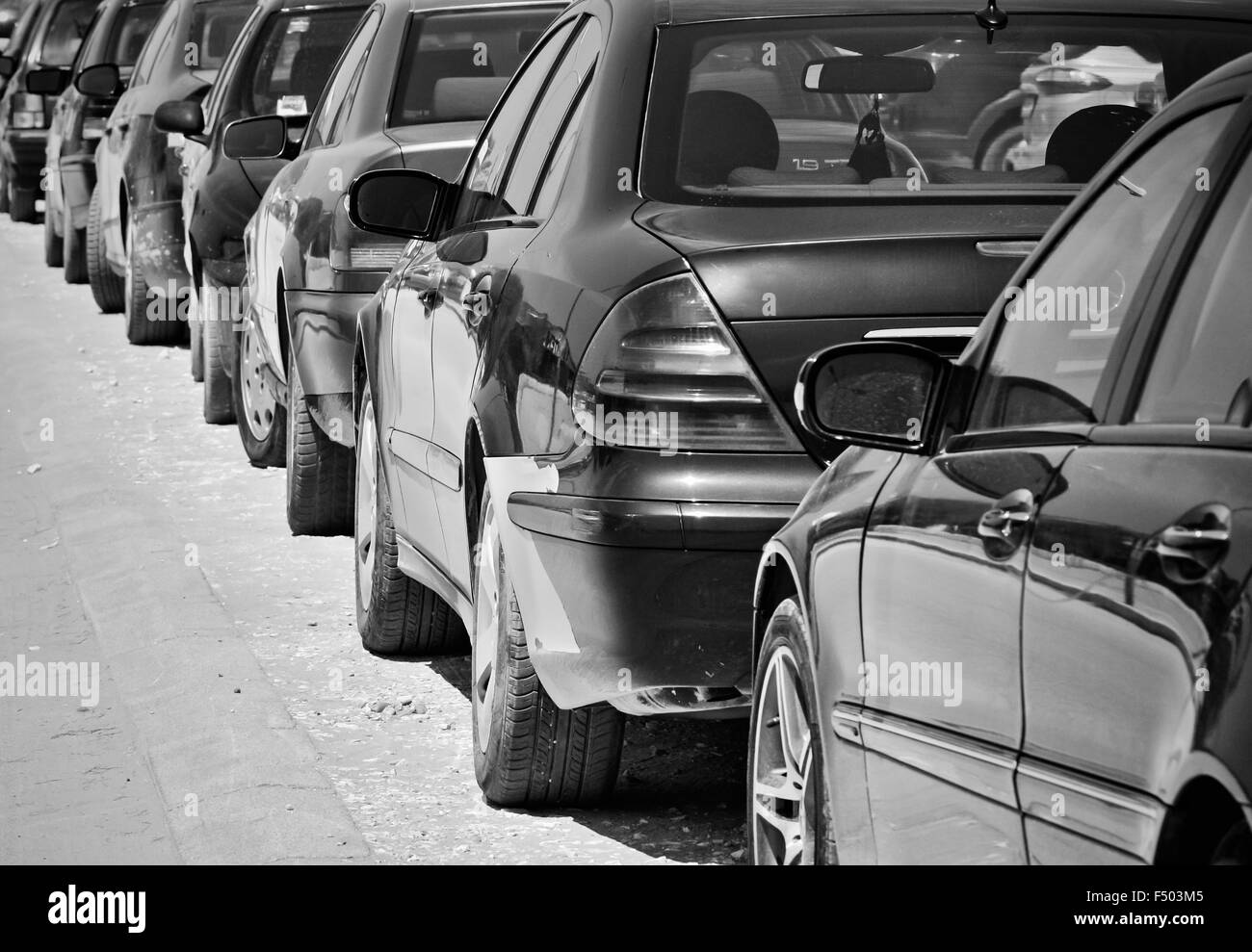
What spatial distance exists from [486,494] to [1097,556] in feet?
9.60

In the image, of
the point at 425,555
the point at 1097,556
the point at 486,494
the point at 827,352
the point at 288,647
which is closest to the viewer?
the point at 1097,556

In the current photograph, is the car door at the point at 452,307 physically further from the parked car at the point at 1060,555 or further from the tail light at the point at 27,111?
the tail light at the point at 27,111

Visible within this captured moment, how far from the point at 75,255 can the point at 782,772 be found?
16.5 meters

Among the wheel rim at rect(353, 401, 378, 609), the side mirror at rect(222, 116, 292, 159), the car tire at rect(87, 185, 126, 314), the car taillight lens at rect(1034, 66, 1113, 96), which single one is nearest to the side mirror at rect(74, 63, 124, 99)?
the car tire at rect(87, 185, 126, 314)

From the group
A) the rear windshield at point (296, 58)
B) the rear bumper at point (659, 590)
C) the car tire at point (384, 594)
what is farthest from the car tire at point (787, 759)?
the rear windshield at point (296, 58)

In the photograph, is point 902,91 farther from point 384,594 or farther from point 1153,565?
point 1153,565

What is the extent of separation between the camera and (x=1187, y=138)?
3.15 m

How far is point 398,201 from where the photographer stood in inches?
269

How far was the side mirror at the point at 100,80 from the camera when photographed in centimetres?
1681

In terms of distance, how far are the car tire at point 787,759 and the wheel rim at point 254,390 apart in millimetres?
6236

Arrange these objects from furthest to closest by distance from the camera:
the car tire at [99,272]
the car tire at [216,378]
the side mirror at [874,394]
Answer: the car tire at [99,272], the car tire at [216,378], the side mirror at [874,394]
